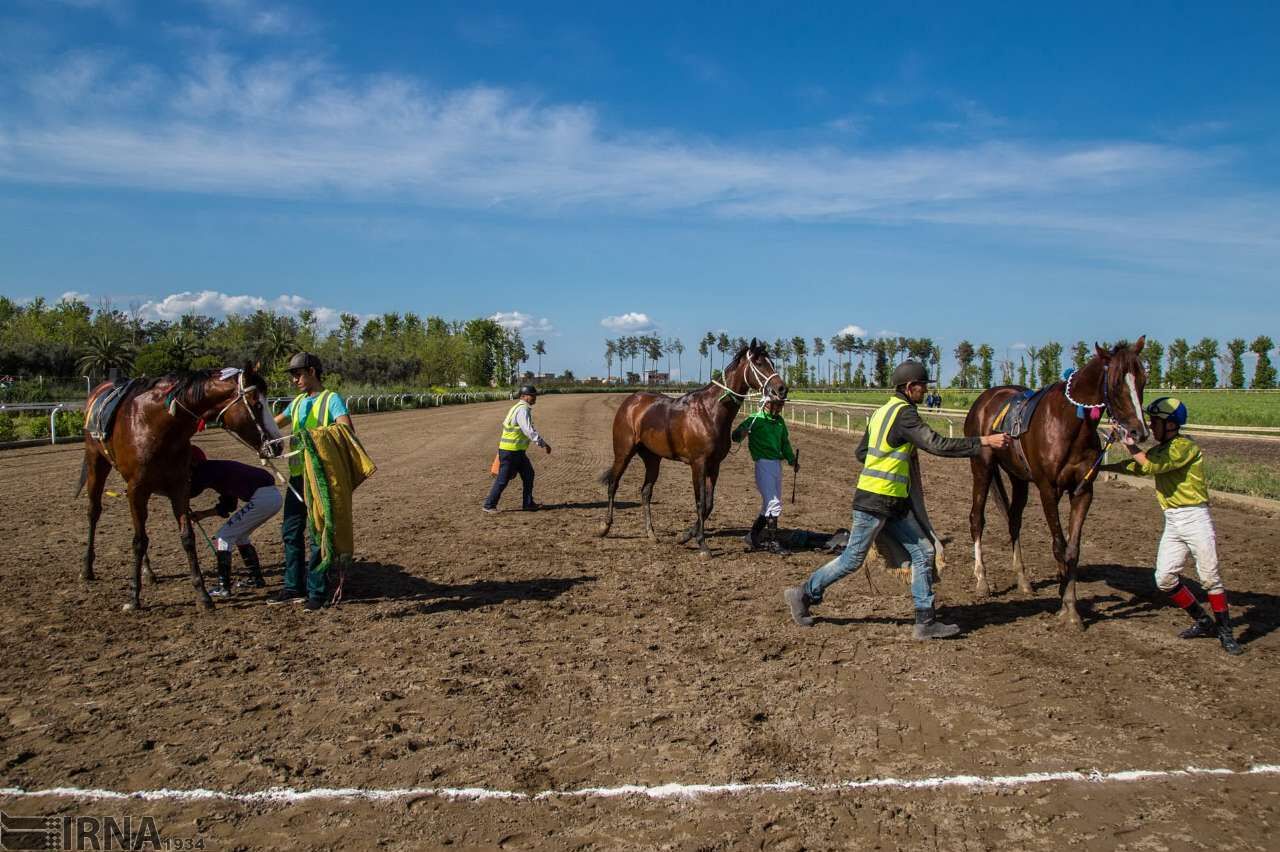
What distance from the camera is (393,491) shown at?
1312 cm

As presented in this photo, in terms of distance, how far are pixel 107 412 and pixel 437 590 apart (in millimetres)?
3080

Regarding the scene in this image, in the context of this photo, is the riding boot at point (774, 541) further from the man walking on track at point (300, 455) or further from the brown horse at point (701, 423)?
the man walking on track at point (300, 455)

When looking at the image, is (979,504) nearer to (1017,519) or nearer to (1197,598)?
(1017,519)

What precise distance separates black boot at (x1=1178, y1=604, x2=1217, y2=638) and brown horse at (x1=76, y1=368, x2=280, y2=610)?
688 centimetres

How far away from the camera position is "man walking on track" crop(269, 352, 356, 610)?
6.11 meters

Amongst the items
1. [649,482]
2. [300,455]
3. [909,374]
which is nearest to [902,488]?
[909,374]

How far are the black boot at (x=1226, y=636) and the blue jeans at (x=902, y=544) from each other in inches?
74.7

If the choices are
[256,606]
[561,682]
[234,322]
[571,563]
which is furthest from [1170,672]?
[234,322]

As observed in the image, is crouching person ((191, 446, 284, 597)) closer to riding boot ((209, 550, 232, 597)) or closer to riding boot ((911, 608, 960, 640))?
riding boot ((209, 550, 232, 597))

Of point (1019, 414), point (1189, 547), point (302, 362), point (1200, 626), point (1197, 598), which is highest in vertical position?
point (302, 362)

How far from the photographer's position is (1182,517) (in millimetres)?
5402

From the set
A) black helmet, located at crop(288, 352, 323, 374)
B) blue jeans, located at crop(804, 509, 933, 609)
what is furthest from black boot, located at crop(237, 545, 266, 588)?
blue jeans, located at crop(804, 509, 933, 609)

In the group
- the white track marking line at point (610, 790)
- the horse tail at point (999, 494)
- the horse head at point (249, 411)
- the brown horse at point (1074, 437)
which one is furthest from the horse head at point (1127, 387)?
the horse head at point (249, 411)

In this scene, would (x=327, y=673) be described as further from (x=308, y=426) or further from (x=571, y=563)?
(x=571, y=563)
